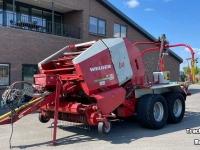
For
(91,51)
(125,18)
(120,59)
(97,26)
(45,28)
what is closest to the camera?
(91,51)

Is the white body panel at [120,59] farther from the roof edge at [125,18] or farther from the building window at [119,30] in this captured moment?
the building window at [119,30]

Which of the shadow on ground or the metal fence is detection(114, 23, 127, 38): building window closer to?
the metal fence

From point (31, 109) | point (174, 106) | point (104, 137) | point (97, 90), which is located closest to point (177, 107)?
point (174, 106)

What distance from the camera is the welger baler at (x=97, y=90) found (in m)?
6.71

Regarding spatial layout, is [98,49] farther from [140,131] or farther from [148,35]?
[148,35]

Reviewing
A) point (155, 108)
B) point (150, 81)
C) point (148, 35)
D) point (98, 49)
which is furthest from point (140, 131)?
point (148, 35)

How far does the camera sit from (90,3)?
755 inches

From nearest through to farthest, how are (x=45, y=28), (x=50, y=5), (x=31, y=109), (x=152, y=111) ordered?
(x=31, y=109)
(x=152, y=111)
(x=50, y=5)
(x=45, y=28)

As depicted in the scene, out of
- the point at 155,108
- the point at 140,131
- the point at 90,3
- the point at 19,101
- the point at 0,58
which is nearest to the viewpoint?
the point at 19,101

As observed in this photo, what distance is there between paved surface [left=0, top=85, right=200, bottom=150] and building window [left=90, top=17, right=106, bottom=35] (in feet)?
38.0

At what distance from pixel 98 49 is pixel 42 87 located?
5.94 ft

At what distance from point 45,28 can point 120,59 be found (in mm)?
11531

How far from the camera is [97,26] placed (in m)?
19.9

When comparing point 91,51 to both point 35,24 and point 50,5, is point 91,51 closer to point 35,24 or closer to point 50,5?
point 35,24
